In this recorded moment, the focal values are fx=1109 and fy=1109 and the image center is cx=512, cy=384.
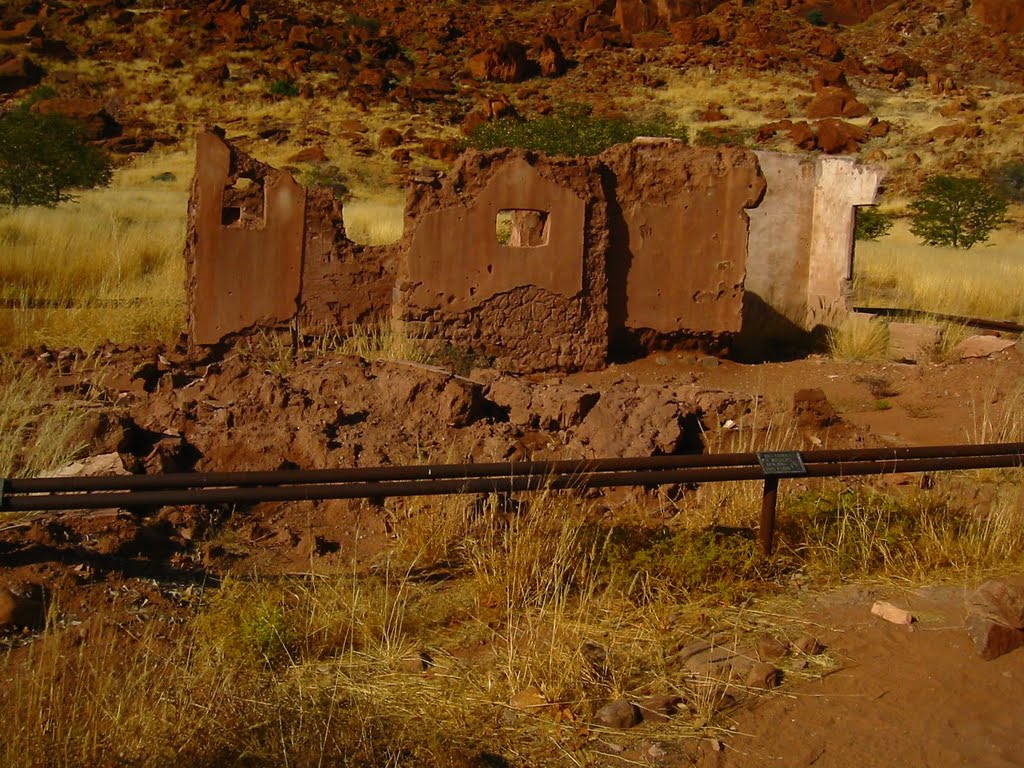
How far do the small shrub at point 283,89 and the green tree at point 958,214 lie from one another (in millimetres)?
23603

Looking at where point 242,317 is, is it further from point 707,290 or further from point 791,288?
point 791,288

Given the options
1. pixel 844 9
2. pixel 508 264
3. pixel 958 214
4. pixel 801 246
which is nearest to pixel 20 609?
pixel 508 264

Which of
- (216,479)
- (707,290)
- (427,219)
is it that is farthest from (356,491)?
(707,290)

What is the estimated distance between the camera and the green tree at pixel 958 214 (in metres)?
27.5

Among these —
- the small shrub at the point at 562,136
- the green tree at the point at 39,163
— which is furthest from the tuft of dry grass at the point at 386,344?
the small shrub at the point at 562,136

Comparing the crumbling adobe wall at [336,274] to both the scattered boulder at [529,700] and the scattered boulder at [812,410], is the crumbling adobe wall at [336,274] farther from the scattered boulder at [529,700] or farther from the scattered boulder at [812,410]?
the scattered boulder at [529,700]

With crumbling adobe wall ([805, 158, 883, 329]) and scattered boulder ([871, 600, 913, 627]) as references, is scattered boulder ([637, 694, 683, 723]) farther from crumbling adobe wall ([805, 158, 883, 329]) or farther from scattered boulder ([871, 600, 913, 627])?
crumbling adobe wall ([805, 158, 883, 329])

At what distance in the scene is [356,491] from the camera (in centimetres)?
450

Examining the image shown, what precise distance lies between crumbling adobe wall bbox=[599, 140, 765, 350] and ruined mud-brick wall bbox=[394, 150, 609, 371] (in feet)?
1.03

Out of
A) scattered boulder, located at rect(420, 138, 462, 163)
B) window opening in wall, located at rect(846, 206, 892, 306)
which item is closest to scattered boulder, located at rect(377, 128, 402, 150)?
scattered boulder, located at rect(420, 138, 462, 163)

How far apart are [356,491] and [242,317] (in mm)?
5413

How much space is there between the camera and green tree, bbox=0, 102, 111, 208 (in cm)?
2167

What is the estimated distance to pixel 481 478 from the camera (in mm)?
4738

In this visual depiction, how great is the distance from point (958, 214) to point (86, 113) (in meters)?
27.5
